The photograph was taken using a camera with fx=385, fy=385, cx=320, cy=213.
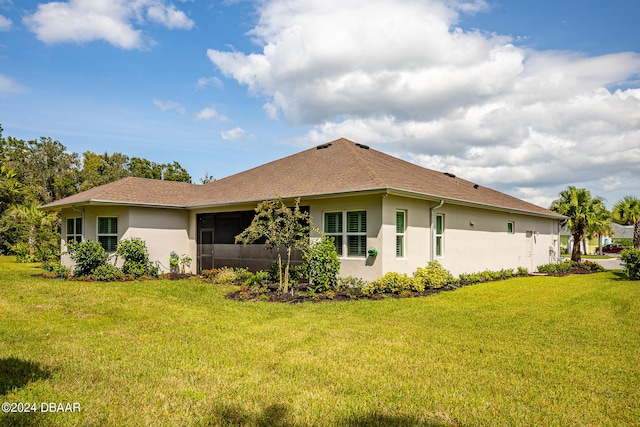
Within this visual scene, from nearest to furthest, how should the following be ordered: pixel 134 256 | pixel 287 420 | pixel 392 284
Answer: pixel 287 420 → pixel 392 284 → pixel 134 256

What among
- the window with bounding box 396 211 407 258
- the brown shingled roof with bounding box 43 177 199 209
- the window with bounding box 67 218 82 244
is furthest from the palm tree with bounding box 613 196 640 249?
the window with bounding box 67 218 82 244

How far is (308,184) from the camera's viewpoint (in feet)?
44.0

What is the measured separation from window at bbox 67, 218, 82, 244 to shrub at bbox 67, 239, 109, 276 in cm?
302

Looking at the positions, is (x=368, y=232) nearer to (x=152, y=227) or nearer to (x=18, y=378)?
(x=18, y=378)

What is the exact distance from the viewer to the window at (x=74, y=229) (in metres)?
17.9

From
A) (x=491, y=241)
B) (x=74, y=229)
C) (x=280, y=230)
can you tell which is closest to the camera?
(x=280, y=230)

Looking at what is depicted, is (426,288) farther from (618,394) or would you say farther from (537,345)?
(618,394)

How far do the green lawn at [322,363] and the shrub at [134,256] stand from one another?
5375mm

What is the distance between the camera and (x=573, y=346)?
20.2 feet

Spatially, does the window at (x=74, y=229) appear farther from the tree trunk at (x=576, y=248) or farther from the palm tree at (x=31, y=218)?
the tree trunk at (x=576, y=248)

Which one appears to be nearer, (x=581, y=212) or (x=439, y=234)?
(x=439, y=234)

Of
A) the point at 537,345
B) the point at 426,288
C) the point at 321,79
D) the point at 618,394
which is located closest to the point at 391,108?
the point at 321,79

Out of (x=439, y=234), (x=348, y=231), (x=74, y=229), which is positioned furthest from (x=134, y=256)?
(x=439, y=234)

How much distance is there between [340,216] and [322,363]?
7.42 meters
